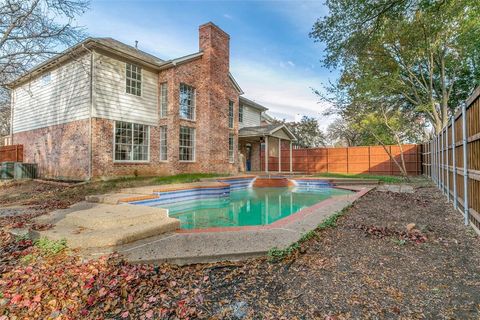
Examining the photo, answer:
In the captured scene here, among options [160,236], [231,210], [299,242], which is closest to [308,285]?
[299,242]

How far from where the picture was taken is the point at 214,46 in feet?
47.0

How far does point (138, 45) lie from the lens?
16062mm

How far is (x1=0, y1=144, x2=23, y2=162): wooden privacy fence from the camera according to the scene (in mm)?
13945

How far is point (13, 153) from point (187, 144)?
10132mm

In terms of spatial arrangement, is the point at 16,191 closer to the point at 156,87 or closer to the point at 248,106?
the point at 156,87

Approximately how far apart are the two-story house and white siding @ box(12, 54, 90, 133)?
45mm

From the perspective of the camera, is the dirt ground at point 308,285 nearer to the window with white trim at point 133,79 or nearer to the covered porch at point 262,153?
the window with white trim at point 133,79

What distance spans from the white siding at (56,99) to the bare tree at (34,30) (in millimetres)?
1860

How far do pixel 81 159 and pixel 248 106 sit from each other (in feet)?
42.5

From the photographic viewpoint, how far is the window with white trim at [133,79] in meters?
11.5

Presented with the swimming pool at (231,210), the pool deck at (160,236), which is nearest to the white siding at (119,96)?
the swimming pool at (231,210)

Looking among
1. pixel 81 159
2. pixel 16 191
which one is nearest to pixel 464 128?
pixel 81 159

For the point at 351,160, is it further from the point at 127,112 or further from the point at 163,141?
the point at 127,112

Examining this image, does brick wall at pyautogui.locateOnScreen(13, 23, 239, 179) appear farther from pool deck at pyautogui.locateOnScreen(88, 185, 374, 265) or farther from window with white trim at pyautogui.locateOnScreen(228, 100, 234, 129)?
pool deck at pyautogui.locateOnScreen(88, 185, 374, 265)
